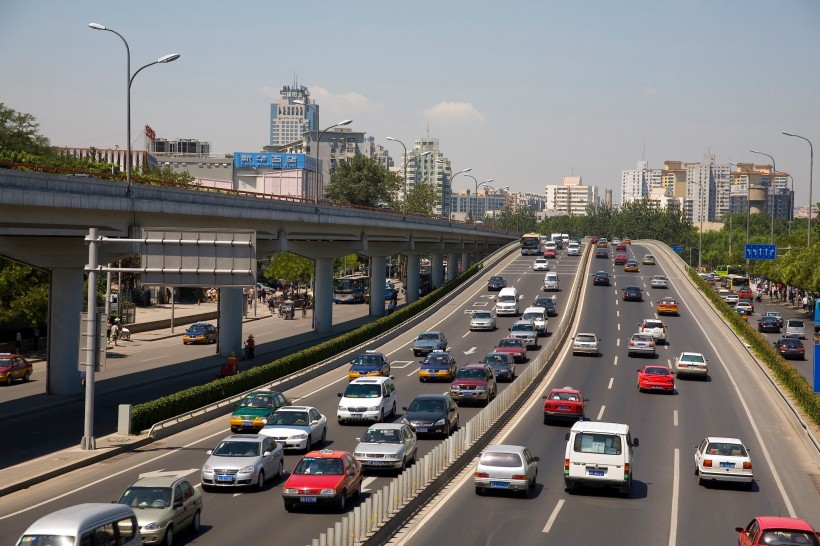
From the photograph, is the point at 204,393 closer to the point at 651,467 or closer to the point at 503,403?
the point at 503,403

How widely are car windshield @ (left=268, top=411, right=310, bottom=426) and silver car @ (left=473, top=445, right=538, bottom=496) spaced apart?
8064 millimetres

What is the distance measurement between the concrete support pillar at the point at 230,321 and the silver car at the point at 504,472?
118 ft

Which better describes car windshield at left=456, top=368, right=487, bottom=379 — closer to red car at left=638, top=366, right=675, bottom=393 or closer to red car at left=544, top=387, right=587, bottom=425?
red car at left=544, top=387, right=587, bottom=425

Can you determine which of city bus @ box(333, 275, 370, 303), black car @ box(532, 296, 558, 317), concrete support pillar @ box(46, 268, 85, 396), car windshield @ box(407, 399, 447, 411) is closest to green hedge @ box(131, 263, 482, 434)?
concrete support pillar @ box(46, 268, 85, 396)

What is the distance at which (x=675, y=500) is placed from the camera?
2697cm

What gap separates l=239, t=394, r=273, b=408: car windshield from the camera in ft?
121

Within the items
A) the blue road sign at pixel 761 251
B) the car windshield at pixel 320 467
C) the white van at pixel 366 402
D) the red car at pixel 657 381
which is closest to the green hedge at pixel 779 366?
the red car at pixel 657 381

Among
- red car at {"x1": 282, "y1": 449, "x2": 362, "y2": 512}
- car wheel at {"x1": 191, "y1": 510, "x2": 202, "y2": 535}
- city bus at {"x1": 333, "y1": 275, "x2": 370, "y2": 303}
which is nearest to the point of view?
→ car wheel at {"x1": 191, "y1": 510, "x2": 202, "y2": 535}

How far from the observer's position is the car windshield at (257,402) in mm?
36781

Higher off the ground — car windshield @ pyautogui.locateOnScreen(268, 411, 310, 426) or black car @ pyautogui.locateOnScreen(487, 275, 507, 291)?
black car @ pyautogui.locateOnScreen(487, 275, 507, 291)

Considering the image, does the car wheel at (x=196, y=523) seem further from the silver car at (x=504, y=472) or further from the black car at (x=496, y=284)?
the black car at (x=496, y=284)

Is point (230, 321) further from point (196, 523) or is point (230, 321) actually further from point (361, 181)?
point (361, 181)

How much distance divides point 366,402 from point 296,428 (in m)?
6.04

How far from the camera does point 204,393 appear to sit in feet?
132
